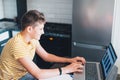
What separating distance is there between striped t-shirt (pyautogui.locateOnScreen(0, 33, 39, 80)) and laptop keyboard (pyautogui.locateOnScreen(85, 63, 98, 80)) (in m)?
0.45

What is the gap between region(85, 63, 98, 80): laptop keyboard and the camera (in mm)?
1500

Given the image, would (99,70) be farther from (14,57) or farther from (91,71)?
(14,57)

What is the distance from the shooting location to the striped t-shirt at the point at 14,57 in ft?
5.36

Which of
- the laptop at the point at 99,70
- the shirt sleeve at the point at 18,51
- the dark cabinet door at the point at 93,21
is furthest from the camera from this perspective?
the dark cabinet door at the point at 93,21

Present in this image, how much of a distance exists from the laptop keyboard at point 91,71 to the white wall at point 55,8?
5.55 ft

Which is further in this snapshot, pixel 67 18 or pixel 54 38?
pixel 67 18

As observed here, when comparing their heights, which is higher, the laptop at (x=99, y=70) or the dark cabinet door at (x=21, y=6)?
the dark cabinet door at (x=21, y=6)

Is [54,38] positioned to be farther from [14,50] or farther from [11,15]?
[14,50]

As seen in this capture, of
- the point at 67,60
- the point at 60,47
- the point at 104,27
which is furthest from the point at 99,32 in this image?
the point at 67,60

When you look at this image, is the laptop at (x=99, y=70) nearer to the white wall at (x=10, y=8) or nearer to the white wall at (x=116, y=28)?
the white wall at (x=116, y=28)

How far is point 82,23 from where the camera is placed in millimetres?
2684

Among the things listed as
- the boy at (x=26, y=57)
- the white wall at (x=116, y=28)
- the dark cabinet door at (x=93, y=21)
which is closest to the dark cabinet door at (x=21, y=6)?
the dark cabinet door at (x=93, y=21)

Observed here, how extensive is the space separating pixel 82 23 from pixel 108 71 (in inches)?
53.9

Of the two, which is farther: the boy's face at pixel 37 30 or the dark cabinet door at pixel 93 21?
the dark cabinet door at pixel 93 21
